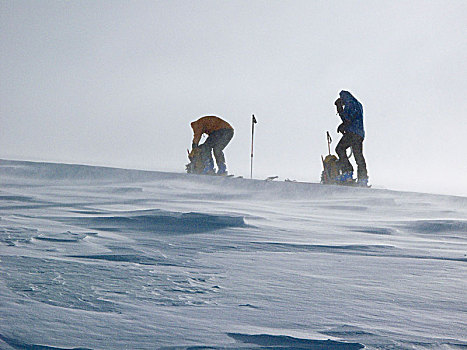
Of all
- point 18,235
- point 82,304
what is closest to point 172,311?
point 82,304

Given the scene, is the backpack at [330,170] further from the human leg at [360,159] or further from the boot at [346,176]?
the human leg at [360,159]

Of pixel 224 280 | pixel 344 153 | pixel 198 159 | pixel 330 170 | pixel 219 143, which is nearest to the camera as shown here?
pixel 224 280

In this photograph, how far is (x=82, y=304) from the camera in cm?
170

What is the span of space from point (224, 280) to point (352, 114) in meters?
8.48

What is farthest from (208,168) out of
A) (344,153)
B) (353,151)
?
(353,151)

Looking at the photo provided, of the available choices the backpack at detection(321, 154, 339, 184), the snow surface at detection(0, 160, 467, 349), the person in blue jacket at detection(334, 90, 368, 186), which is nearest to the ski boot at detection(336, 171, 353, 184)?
the person in blue jacket at detection(334, 90, 368, 186)

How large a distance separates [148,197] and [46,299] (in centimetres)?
437

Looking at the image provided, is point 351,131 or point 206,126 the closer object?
point 351,131

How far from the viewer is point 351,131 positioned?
10.3 meters

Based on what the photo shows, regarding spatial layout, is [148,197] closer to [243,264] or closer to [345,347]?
[243,264]

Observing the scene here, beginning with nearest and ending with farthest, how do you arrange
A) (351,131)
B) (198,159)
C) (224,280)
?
(224,280)
(351,131)
(198,159)

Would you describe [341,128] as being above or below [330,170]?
above

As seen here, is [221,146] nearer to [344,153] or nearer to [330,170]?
[330,170]

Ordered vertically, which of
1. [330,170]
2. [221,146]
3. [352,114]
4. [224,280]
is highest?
[352,114]
